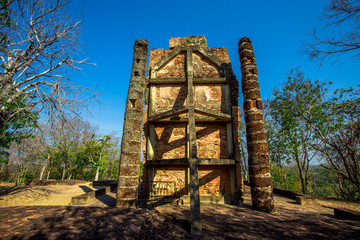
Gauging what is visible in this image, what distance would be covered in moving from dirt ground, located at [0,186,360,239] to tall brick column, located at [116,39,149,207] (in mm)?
1608

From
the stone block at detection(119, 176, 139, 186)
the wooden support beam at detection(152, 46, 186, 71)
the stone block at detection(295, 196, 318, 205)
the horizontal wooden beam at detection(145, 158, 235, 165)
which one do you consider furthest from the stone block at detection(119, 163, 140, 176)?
the stone block at detection(295, 196, 318, 205)

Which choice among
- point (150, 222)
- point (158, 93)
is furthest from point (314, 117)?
point (150, 222)

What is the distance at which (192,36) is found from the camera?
32.4ft

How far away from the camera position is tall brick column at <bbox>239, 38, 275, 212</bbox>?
6.29 metres

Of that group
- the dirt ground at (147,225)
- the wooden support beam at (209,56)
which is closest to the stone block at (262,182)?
the dirt ground at (147,225)

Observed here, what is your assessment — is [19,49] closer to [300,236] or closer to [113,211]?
[113,211]

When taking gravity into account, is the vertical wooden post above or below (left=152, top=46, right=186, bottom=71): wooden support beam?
below

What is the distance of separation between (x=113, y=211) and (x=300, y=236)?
4.66 m

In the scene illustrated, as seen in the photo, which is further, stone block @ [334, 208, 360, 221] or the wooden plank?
the wooden plank

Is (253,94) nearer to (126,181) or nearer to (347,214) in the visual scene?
(347,214)

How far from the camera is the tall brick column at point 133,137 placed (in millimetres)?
6051

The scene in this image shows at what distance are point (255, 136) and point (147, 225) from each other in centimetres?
535

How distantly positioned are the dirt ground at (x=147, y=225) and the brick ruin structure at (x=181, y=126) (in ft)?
5.05

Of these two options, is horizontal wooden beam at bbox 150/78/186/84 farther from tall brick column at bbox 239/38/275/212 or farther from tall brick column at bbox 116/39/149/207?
tall brick column at bbox 239/38/275/212
